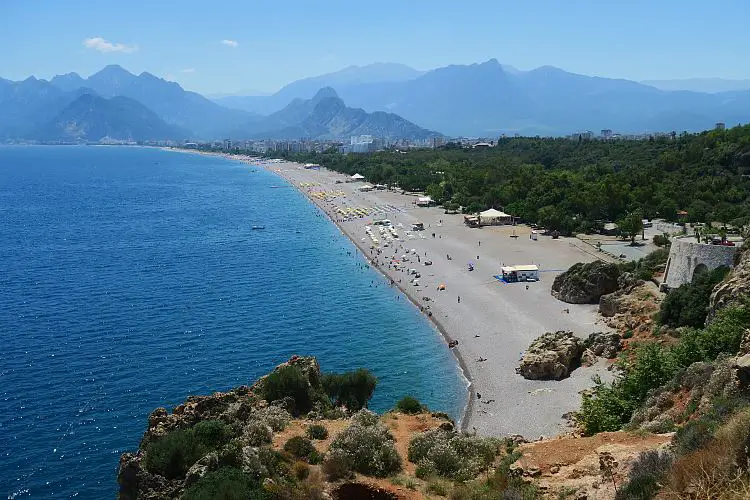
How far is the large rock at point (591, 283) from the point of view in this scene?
37188 mm

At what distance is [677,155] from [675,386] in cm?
6663

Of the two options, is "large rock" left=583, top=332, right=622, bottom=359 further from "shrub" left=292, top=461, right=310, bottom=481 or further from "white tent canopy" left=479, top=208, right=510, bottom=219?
"white tent canopy" left=479, top=208, right=510, bottom=219

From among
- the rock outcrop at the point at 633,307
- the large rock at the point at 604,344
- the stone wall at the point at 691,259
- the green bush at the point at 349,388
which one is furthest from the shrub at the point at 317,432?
the stone wall at the point at 691,259

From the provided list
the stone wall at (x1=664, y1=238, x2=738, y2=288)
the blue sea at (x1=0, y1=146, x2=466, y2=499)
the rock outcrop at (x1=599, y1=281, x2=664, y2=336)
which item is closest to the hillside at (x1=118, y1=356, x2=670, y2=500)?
the blue sea at (x1=0, y1=146, x2=466, y2=499)

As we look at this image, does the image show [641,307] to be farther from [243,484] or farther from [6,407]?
[6,407]

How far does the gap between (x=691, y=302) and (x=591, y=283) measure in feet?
34.1

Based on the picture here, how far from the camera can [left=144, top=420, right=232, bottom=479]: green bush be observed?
1327 cm

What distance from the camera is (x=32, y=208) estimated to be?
88.4m

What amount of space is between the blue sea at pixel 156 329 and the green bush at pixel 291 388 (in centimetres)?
648

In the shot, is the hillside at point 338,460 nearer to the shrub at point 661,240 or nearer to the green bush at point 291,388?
the green bush at point 291,388

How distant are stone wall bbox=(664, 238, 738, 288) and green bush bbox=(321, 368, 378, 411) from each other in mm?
18540

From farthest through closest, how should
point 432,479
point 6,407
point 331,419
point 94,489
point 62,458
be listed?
point 6,407 → point 62,458 → point 94,489 → point 331,419 → point 432,479

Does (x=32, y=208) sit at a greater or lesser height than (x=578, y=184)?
lesser

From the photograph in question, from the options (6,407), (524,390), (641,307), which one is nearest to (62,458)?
(6,407)
